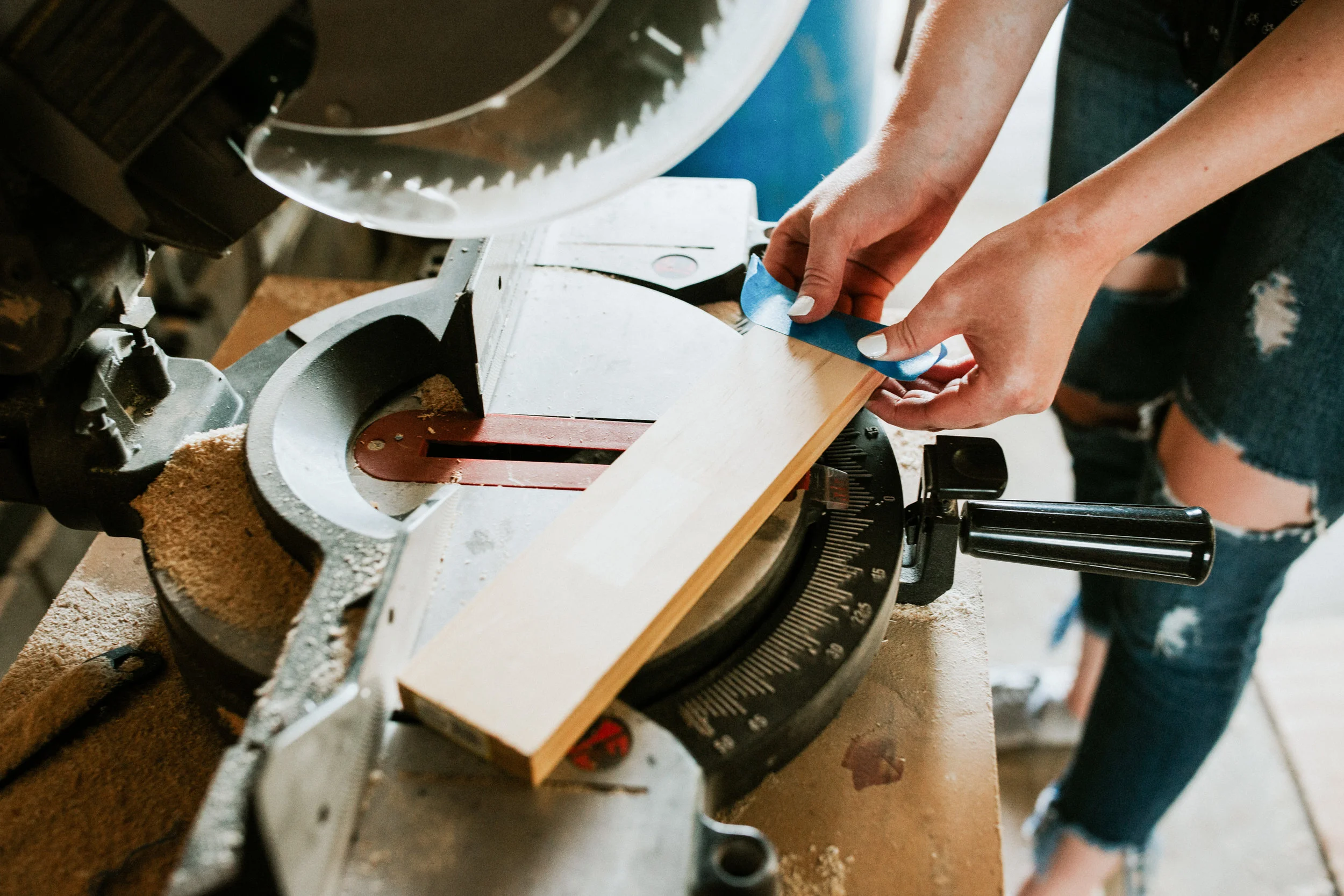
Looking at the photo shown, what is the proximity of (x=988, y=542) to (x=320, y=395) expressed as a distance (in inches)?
26.0

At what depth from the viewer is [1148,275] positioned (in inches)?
56.3

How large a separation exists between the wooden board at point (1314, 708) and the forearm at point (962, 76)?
165 centimetres

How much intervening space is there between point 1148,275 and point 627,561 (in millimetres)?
1085

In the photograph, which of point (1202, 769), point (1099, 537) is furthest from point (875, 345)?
point (1202, 769)

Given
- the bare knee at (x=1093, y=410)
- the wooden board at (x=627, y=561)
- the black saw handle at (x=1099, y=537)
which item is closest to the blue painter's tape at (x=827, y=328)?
the wooden board at (x=627, y=561)

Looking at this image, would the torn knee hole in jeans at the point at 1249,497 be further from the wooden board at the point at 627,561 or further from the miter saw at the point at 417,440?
the wooden board at the point at 627,561

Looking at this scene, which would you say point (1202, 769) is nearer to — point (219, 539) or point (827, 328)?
point (827, 328)

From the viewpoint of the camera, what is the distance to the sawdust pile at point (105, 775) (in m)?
0.75

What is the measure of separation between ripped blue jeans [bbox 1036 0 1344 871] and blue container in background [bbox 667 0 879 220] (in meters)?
0.47

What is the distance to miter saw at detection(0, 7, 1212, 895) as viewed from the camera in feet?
1.94

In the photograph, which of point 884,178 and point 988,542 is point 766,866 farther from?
point 884,178

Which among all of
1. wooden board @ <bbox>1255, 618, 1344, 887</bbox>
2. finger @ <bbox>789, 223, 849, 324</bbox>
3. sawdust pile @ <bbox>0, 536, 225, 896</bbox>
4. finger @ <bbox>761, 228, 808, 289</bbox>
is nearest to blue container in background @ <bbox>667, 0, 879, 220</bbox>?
finger @ <bbox>761, 228, 808, 289</bbox>

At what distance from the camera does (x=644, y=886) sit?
60 cm

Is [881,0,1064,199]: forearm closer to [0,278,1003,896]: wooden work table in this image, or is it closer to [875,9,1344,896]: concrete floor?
[875,9,1344,896]: concrete floor
